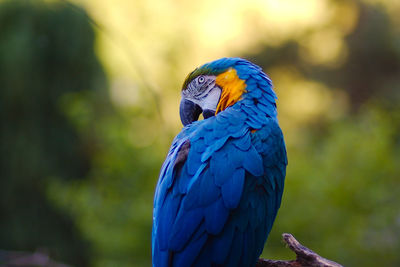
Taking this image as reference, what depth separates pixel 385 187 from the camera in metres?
3.20

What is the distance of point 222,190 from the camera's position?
4.38 ft

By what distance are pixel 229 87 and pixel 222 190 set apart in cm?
49

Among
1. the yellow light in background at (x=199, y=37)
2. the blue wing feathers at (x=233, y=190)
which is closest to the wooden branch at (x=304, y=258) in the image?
the blue wing feathers at (x=233, y=190)

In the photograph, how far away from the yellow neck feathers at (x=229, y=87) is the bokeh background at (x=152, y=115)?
77cm

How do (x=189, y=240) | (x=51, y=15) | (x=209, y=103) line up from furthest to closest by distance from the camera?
(x=51, y=15) < (x=209, y=103) < (x=189, y=240)

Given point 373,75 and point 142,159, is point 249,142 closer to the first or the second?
point 142,159

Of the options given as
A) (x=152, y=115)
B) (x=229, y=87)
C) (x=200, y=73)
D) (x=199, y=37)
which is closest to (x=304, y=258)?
(x=229, y=87)

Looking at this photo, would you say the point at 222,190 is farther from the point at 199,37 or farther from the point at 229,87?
the point at 199,37

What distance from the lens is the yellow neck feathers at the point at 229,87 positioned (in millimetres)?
1658

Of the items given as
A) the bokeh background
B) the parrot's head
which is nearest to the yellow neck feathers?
the parrot's head

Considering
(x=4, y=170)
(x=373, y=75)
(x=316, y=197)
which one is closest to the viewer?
(x=316, y=197)

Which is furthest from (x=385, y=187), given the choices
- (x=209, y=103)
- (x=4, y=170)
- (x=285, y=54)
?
(x=285, y=54)

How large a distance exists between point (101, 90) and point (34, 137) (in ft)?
2.47

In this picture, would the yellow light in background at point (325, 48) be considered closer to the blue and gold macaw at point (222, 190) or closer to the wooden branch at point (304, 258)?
the blue and gold macaw at point (222, 190)
